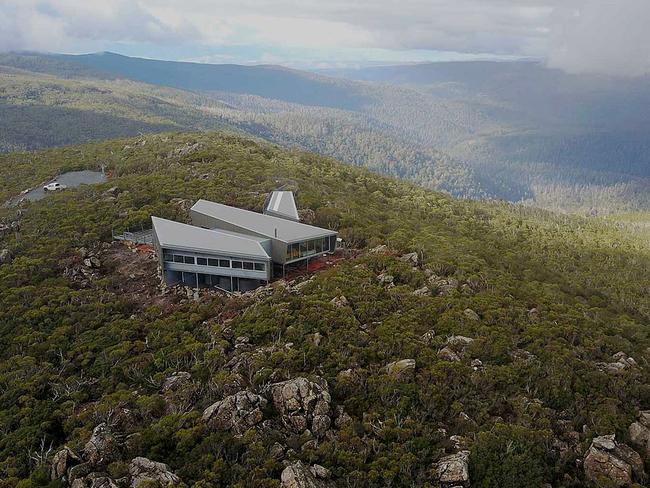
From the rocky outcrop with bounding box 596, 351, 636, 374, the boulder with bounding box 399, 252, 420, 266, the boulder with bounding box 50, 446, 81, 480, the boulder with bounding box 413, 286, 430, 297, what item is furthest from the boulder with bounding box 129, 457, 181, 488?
the boulder with bounding box 399, 252, 420, 266

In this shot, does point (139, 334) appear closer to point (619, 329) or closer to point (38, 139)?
point (619, 329)

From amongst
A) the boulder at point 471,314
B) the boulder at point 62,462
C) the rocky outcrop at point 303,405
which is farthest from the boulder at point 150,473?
the boulder at point 471,314

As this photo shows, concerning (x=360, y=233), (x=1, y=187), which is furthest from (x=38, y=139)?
Result: (x=360, y=233)

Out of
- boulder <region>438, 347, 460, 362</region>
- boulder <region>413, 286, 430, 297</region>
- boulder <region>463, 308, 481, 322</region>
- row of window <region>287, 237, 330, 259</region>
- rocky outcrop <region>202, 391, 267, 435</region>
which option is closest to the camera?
rocky outcrop <region>202, 391, 267, 435</region>

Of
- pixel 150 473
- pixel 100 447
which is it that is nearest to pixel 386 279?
pixel 150 473

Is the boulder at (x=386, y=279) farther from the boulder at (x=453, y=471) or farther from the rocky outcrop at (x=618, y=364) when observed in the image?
the boulder at (x=453, y=471)

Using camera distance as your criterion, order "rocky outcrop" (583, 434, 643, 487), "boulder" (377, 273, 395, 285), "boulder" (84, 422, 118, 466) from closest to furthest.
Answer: "boulder" (84, 422, 118, 466), "rocky outcrop" (583, 434, 643, 487), "boulder" (377, 273, 395, 285)

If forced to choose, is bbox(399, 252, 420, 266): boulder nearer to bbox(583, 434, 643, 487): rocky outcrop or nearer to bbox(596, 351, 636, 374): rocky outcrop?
bbox(596, 351, 636, 374): rocky outcrop
